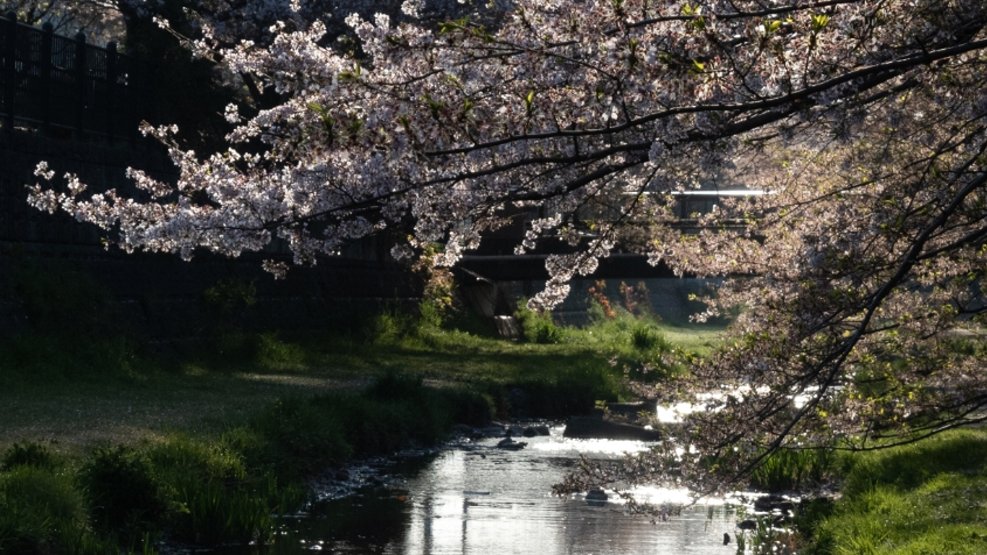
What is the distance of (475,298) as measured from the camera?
1375 inches

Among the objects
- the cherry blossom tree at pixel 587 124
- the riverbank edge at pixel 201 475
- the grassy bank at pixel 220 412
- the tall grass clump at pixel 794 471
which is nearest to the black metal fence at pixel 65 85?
the grassy bank at pixel 220 412

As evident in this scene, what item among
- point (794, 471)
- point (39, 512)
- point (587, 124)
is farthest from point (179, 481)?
point (794, 471)

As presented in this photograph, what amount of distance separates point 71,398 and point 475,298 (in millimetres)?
20256

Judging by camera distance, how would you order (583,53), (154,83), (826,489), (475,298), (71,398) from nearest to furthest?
(583,53), (826,489), (71,398), (154,83), (475,298)

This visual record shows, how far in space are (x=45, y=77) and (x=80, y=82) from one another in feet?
3.60

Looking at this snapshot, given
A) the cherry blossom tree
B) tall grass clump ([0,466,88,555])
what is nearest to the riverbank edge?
tall grass clump ([0,466,88,555])

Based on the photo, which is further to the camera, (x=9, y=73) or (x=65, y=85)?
(x=65, y=85)

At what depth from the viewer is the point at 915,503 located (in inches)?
419

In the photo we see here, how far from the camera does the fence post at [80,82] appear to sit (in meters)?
20.2

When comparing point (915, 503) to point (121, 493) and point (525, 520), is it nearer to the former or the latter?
point (525, 520)

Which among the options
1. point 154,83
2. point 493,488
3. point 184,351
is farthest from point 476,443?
point 154,83

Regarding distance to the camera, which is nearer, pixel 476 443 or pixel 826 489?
pixel 826 489

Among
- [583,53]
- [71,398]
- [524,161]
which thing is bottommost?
[71,398]

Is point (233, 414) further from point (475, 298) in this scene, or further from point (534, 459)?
point (475, 298)
